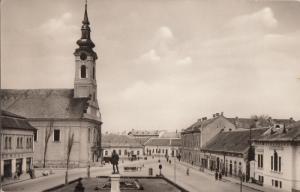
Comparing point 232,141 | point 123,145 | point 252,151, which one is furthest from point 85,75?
point 123,145

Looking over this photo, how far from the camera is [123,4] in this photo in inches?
733

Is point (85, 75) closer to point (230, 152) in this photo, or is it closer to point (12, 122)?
point (12, 122)

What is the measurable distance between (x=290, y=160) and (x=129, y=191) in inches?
287

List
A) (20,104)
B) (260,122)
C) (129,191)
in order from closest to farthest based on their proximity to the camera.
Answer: (129,191)
(20,104)
(260,122)

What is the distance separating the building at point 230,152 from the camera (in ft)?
104

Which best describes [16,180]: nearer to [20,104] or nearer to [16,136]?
[16,136]

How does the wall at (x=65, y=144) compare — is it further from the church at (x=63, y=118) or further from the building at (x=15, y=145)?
the building at (x=15, y=145)

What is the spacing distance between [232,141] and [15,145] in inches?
630

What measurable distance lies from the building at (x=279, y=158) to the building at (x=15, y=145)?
12.6 m

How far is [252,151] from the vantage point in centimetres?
3059

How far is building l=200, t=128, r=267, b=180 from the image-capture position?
31.8m

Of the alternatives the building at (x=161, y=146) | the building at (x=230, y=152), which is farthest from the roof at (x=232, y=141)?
the building at (x=161, y=146)

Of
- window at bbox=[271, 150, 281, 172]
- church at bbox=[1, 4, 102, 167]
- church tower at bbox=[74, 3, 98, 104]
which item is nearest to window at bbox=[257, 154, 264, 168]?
window at bbox=[271, 150, 281, 172]

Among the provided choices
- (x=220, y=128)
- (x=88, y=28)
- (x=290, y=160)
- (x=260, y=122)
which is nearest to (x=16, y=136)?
(x=88, y=28)
